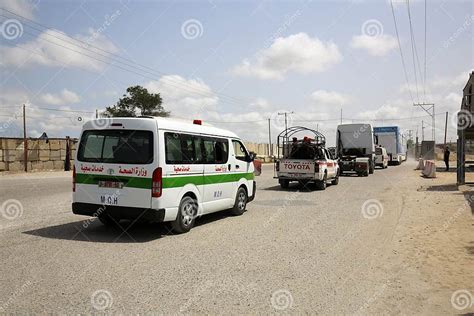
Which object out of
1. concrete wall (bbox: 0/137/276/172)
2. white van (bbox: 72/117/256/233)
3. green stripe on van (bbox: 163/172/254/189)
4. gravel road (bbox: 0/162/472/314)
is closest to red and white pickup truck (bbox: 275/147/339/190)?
green stripe on van (bbox: 163/172/254/189)

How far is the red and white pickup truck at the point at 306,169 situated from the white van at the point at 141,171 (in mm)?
9429

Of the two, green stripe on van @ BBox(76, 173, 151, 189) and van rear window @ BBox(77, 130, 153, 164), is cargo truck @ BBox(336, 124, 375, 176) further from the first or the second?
green stripe on van @ BBox(76, 173, 151, 189)

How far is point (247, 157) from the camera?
1145cm

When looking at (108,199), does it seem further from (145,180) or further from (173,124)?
(173,124)

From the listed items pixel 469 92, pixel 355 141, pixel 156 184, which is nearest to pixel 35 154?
pixel 355 141

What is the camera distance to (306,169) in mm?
17984

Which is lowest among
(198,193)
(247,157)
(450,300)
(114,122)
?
(450,300)

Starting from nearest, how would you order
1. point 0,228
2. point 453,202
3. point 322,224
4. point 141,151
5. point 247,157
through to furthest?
point 141,151 < point 0,228 < point 322,224 < point 247,157 < point 453,202

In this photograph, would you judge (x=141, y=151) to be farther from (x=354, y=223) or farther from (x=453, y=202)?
(x=453, y=202)

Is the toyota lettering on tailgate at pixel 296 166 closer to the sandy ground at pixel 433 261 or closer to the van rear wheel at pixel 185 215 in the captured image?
the sandy ground at pixel 433 261

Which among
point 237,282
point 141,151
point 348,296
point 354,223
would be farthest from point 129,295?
point 354,223

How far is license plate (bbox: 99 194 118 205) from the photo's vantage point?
7.92 metres

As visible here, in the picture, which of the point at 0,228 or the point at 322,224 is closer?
the point at 0,228

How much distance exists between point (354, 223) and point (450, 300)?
16.8 ft
